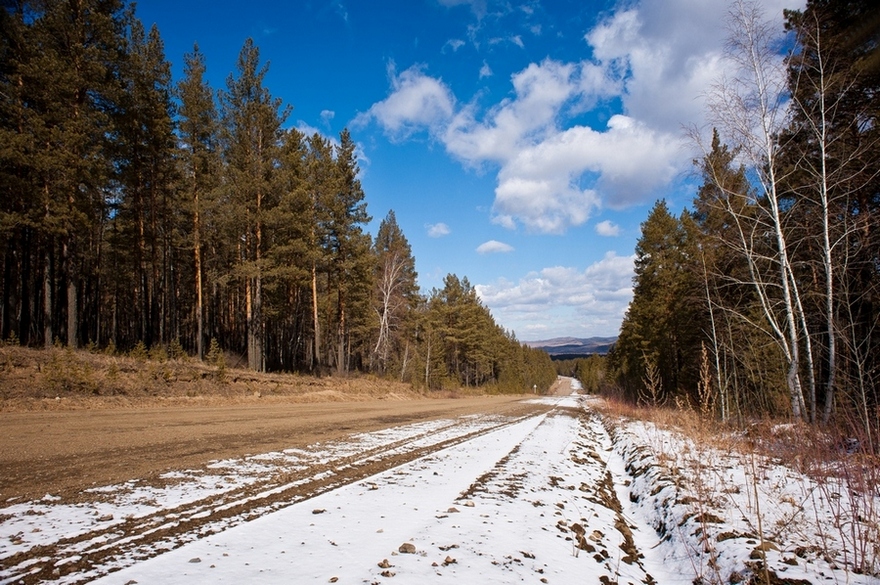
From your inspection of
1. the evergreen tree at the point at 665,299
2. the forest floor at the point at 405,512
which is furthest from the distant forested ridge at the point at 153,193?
the evergreen tree at the point at 665,299

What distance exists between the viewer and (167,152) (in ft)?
71.5

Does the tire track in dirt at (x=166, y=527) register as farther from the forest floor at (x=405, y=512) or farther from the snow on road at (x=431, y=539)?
the snow on road at (x=431, y=539)

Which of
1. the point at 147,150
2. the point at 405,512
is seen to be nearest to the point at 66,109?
the point at 147,150

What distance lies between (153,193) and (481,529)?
2655cm

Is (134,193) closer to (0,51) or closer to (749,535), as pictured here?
(0,51)

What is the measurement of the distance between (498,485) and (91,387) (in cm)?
1385

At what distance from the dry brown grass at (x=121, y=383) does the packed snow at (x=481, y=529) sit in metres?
10.2

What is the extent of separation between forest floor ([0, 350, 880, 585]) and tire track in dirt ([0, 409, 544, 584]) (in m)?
0.02

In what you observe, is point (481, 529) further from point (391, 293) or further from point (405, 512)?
point (391, 293)

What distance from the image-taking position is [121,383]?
14.0 m

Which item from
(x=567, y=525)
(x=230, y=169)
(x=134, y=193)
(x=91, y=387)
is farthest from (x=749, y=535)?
(x=134, y=193)

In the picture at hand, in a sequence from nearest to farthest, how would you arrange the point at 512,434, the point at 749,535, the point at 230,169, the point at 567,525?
the point at 749,535 → the point at 567,525 → the point at 512,434 → the point at 230,169

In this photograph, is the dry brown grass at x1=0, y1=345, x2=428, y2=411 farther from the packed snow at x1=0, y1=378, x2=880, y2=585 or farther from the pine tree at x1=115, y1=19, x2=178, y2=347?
the packed snow at x1=0, y1=378, x2=880, y2=585

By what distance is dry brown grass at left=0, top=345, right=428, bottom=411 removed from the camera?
11852 mm
